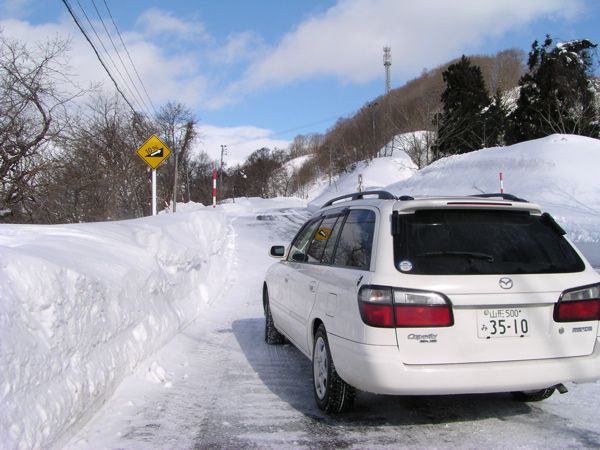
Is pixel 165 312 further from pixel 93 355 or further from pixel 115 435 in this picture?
pixel 115 435

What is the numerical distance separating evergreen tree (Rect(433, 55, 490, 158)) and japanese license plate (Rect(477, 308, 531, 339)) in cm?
4309

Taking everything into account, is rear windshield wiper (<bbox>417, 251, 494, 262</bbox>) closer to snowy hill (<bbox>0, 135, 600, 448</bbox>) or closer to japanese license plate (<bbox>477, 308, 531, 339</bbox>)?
japanese license plate (<bbox>477, 308, 531, 339</bbox>)

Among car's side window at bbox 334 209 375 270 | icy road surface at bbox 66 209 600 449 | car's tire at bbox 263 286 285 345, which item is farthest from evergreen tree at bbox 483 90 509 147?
car's side window at bbox 334 209 375 270

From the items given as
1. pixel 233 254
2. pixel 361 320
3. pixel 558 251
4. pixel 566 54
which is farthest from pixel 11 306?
pixel 566 54

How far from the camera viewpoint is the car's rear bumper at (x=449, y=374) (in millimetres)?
3416

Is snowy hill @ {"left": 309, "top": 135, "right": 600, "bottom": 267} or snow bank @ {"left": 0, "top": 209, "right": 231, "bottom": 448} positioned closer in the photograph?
snow bank @ {"left": 0, "top": 209, "right": 231, "bottom": 448}

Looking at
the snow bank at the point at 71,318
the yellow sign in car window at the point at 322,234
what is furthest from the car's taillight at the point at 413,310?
the snow bank at the point at 71,318

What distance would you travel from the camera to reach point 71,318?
12.7 feet

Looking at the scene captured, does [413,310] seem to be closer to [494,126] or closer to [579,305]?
[579,305]

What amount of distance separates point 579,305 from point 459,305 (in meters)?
0.88

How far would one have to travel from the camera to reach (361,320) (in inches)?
139

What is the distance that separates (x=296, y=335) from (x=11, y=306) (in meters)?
2.65

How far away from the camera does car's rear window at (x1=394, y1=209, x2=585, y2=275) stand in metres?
3.58

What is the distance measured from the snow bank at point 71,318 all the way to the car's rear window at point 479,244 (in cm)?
236
